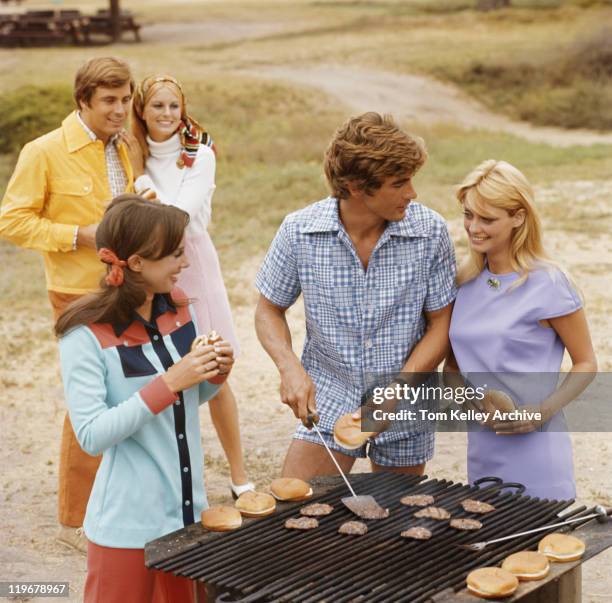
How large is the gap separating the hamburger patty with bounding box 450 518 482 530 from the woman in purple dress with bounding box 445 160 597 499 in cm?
53

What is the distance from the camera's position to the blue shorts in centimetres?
381

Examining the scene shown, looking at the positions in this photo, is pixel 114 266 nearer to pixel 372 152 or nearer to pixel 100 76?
pixel 372 152

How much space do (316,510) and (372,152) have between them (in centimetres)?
113

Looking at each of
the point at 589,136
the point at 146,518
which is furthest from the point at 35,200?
the point at 589,136

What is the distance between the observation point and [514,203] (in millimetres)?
3547

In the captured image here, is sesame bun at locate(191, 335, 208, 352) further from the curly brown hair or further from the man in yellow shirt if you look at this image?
the man in yellow shirt

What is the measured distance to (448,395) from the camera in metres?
3.82

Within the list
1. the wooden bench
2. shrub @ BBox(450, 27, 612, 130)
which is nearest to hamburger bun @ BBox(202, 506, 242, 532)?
shrub @ BBox(450, 27, 612, 130)

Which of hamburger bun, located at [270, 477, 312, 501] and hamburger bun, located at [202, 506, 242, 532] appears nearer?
hamburger bun, located at [202, 506, 242, 532]

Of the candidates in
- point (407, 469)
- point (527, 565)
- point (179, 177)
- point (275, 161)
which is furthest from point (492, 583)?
point (275, 161)

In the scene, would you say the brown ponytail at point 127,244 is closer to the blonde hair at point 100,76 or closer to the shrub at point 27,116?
the blonde hair at point 100,76

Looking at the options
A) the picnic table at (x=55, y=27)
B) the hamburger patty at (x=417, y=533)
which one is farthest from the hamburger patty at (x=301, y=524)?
the picnic table at (x=55, y=27)

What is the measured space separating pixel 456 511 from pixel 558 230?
28.2ft

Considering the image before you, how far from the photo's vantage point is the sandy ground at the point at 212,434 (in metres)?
5.03
